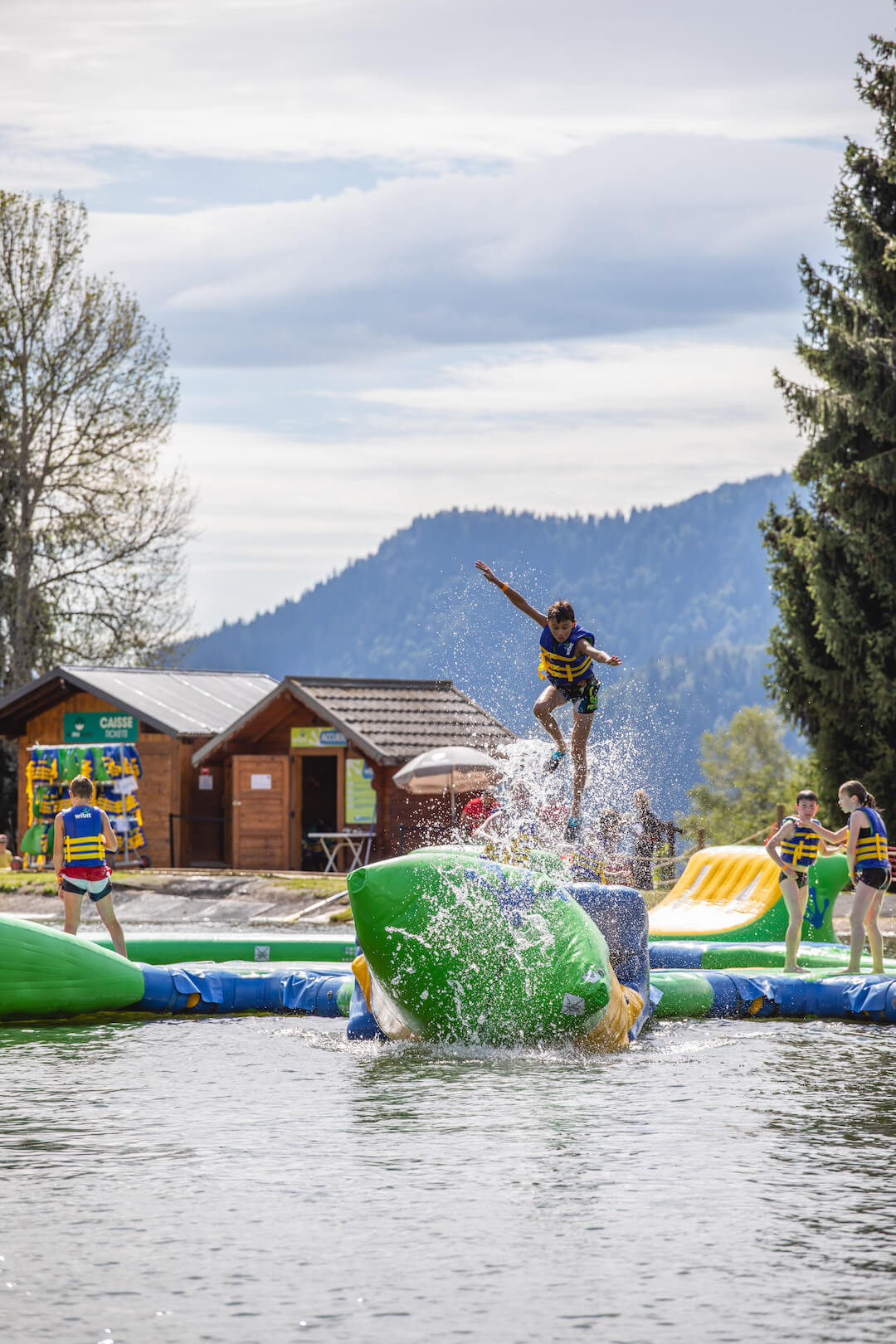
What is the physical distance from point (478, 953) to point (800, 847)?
4394 millimetres

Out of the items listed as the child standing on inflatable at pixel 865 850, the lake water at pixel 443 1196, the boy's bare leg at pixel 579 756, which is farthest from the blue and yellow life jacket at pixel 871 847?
the boy's bare leg at pixel 579 756

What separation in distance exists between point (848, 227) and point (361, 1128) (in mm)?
25995

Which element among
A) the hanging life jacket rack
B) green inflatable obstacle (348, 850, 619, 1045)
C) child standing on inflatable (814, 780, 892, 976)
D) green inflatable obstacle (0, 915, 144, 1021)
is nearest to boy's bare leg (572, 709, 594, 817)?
green inflatable obstacle (348, 850, 619, 1045)

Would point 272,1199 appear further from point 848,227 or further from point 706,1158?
point 848,227

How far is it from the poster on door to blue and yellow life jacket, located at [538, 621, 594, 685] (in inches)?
809

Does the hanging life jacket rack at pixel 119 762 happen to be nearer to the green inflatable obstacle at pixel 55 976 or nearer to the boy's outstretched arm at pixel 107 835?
the boy's outstretched arm at pixel 107 835

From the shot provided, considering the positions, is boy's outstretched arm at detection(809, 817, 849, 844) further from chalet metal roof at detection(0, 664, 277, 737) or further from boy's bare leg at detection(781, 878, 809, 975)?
chalet metal roof at detection(0, 664, 277, 737)

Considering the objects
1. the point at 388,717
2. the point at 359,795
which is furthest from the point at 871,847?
the point at 388,717

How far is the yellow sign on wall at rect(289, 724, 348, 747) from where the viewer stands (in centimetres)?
3525

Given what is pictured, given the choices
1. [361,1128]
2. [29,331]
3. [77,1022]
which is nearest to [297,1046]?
[77,1022]

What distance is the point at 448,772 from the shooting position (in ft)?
96.3

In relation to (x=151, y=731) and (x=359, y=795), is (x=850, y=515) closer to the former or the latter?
(x=359, y=795)

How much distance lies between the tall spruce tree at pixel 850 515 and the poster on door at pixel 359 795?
332 inches

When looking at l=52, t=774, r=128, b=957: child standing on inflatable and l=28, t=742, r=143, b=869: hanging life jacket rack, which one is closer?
l=52, t=774, r=128, b=957: child standing on inflatable
